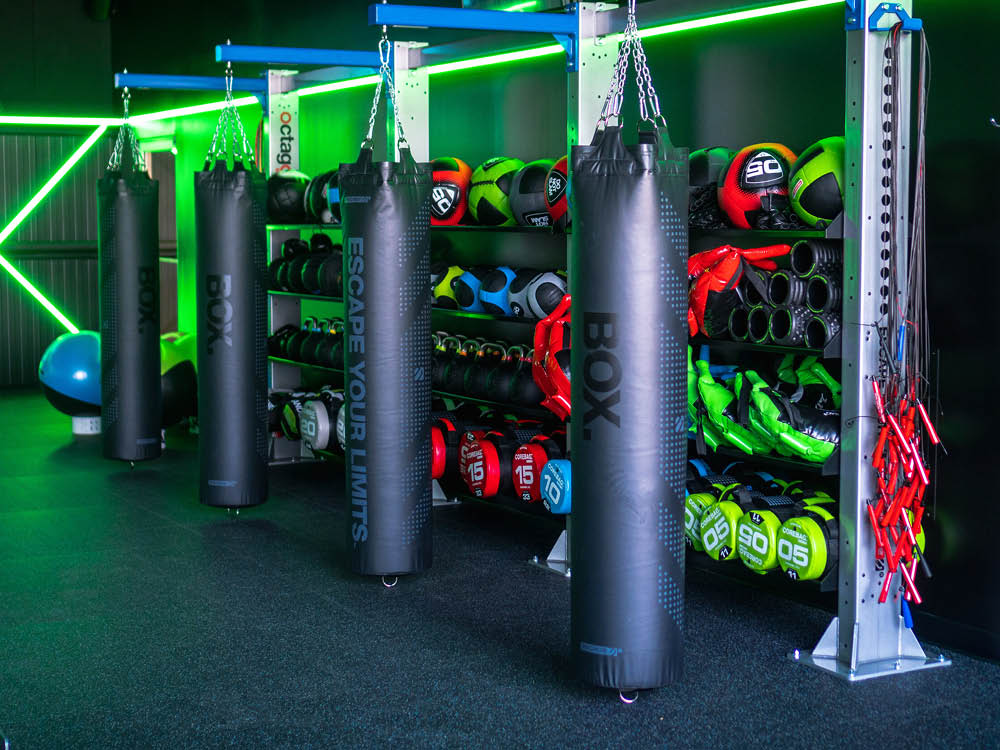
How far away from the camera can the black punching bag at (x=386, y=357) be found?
4496 mm

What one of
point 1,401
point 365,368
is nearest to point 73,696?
point 365,368

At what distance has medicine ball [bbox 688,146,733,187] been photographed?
435 centimetres

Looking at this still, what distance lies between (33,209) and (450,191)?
6365 millimetres

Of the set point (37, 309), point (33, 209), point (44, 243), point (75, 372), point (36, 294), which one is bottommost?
point (75, 372)

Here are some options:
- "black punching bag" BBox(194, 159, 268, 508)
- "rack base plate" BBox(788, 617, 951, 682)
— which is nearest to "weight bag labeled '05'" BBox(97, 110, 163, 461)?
"black punching bag" BBox(194, 159, 268, 508)

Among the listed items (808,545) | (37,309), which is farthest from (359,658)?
(37,309)

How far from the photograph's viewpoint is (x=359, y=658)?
12.9ft

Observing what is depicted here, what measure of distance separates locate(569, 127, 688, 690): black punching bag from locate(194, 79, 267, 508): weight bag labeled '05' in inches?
102

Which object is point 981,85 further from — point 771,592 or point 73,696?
point 73,696

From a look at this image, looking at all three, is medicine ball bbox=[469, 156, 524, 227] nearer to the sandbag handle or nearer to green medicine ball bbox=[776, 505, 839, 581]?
the sandbag handle

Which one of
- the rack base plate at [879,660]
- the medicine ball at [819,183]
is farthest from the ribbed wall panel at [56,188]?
the rack base plate at [879,660]

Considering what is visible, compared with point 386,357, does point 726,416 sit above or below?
below

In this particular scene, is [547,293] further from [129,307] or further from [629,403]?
[129,307]

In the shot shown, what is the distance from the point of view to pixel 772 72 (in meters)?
4.63
